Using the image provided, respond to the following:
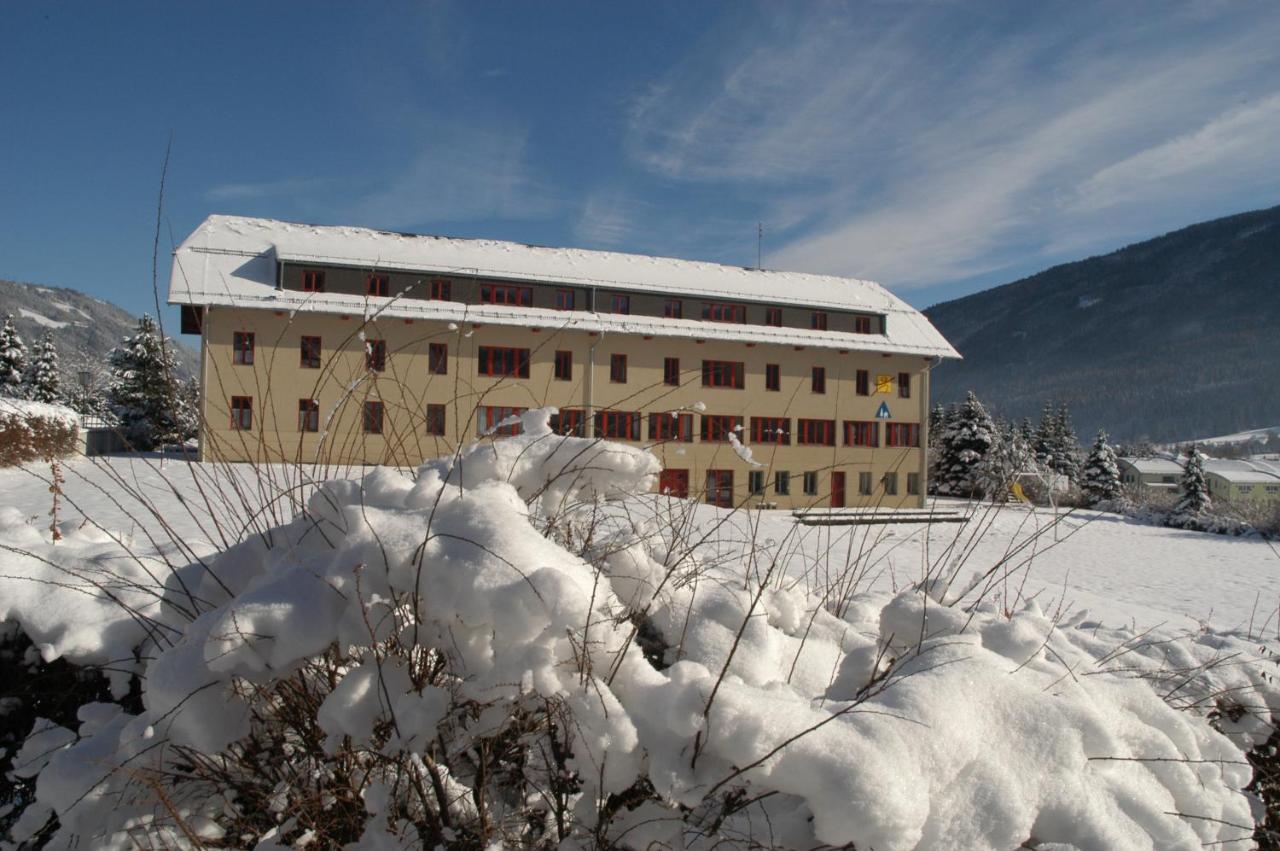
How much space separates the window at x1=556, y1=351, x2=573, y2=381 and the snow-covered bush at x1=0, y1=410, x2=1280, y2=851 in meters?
25.0

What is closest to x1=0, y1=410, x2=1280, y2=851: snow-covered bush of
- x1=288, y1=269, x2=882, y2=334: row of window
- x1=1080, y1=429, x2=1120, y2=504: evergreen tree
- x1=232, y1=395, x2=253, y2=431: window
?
x1=232, y1=395, x2=253, y2=431: window

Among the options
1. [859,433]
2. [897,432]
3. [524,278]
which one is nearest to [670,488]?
[524,278]

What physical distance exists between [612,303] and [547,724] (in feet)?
86.8

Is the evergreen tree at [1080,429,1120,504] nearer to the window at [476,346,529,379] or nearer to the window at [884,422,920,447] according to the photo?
the window at [884,422,920,447]

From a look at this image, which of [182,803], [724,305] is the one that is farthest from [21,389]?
[182,803]

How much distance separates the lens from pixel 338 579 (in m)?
1.72

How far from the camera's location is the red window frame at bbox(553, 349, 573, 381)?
27.1 m

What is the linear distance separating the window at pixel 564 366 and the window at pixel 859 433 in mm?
10983

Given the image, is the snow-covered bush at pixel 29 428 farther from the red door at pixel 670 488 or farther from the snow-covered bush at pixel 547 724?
the snow-covered bush at pixel 547 724

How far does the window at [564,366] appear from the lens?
27.1 meters

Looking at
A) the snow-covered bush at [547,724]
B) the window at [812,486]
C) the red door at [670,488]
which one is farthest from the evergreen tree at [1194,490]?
the snow-covered bush at [547,724]

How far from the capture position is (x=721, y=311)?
28.7 metres

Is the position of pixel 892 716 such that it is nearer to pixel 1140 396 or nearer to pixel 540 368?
pixel 540 368

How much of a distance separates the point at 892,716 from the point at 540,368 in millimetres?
25857
